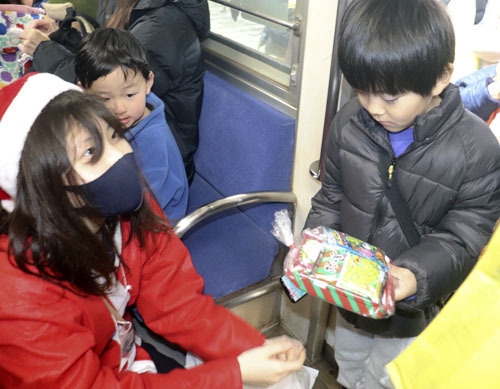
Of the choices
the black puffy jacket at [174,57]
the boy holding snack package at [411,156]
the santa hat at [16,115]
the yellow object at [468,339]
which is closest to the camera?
the yellow object at [468,339]

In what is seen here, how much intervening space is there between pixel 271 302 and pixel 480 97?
1348mm

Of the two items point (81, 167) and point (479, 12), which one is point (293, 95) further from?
point (81, 167)

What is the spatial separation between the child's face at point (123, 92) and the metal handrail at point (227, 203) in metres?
0.43

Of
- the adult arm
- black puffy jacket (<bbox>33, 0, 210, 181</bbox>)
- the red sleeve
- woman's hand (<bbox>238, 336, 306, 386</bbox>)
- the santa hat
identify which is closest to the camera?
the santa hat

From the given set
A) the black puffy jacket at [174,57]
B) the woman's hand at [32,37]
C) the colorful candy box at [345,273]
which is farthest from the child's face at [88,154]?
the woman's hand at [32,37]

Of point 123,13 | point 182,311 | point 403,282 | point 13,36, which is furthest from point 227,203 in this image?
point 13,36

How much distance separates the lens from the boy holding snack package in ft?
3.08

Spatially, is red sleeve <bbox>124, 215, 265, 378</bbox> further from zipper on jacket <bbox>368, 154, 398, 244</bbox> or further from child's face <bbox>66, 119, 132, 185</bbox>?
zipper on jacket <bbox>368, 154, 398, 244</bbox>

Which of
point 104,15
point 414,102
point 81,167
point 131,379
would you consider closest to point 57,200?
point 81,167

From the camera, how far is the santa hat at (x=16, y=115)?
83 centimetres

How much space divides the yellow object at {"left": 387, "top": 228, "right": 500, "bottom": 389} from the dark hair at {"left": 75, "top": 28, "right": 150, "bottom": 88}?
141cm

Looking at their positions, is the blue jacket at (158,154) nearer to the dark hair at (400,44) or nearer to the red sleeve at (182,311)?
the red sleeve at (182,311)

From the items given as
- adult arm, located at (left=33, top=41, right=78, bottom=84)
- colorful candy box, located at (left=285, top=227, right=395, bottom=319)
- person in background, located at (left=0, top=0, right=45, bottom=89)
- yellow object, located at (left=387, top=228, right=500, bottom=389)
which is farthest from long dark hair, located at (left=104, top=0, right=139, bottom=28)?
yellow object, located at (left=387, top=228, right=500, bottom=389)

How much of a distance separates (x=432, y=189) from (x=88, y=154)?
793mm
